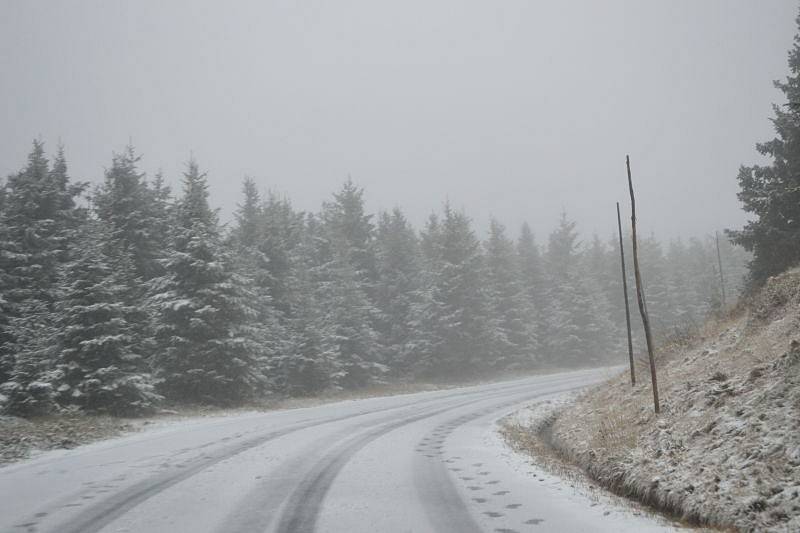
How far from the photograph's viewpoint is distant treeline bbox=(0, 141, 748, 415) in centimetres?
1719

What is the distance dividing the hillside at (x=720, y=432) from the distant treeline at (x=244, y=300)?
7150 mm

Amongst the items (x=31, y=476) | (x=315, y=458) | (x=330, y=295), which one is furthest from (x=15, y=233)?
(x=315, y=458)

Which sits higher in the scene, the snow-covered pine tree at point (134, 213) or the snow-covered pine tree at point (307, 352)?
the snow-covered pine tree at point (134, 213)

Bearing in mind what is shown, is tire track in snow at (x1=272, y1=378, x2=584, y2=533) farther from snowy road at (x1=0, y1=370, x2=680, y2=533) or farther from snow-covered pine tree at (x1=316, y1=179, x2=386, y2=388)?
snow-covered pine tree at (x1=316, y1=179, x2=386, y2=388)

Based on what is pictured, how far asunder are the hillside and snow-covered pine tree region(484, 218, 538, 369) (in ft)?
86.9

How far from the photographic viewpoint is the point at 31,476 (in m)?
8.47

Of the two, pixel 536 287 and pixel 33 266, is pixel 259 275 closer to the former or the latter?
pixel 33 266

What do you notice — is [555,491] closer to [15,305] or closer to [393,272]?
[15,305]

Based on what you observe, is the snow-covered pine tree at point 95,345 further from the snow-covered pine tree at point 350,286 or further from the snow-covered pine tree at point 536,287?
the snow-covered pine tree at point 536,287

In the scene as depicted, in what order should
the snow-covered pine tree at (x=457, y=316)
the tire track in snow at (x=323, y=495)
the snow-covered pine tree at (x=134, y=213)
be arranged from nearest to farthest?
the tire track in snow at (x=323, y=495) < the snow-covered pine tree at (x=134, y=213) < the snow-covered pine tree at (x=457, y=316)

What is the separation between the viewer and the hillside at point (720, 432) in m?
5.83

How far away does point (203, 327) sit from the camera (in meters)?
20.8

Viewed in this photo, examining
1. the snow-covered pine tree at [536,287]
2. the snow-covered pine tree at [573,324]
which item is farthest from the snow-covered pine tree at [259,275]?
the snow-covered pine tree at [573,324]

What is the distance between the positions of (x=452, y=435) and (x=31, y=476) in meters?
9.37
